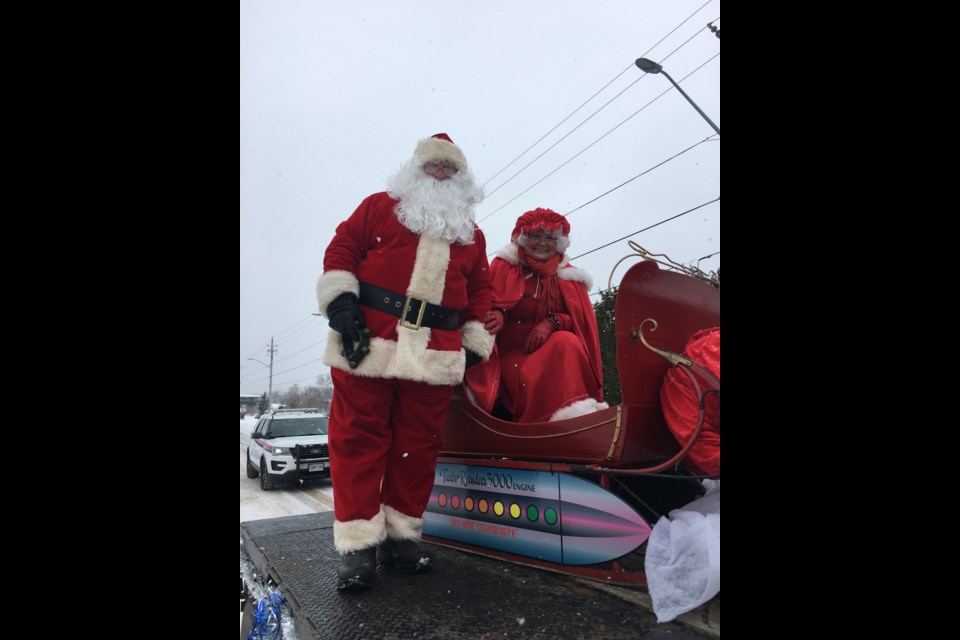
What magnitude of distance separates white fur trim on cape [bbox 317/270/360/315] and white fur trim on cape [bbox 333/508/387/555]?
0.85 m

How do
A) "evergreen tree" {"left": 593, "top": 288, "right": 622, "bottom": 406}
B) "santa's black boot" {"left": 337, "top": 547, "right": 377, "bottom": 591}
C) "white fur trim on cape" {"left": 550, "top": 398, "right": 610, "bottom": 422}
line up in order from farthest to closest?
1. "evergreen tree" {"left": 593, "top": 288, "right": 622, "bottom": 406}
2. "white fur trim on cape" {"left": 550, "top": 398, "right": 610, "bottom": 422}
3. "santa's black boot" {"left": 337, "top": 547, "right": 377, "bottom": 591}

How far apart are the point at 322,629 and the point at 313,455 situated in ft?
22.5

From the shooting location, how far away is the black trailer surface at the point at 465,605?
4.82 ft

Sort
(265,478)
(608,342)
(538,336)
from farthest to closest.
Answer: (608,342) < (265,478) < (538,336)

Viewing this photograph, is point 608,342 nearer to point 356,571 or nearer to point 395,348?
point 395,348

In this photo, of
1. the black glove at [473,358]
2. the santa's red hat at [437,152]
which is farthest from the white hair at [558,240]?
the black glove at [473,358]

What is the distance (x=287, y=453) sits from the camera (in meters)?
7.81

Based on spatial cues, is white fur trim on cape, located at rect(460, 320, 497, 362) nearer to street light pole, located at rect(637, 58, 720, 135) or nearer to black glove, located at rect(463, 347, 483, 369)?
black glove, located at rect(463, 347, 483, 369)

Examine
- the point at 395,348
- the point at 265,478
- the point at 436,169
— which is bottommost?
the point at 265,478

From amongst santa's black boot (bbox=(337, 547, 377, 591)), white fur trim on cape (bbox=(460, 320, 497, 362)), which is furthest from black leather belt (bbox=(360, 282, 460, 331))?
santa's black boot (bbox=(337, 547, 377, 591))

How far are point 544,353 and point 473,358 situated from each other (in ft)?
1.12

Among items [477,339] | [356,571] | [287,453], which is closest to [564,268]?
[477,339]

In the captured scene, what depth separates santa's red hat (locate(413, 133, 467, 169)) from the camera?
2494mm
